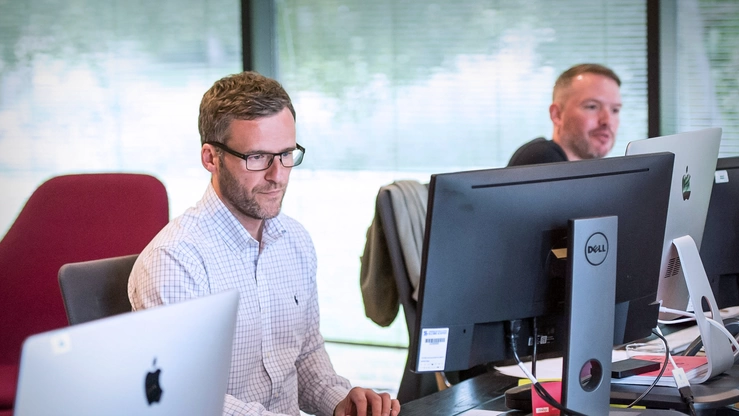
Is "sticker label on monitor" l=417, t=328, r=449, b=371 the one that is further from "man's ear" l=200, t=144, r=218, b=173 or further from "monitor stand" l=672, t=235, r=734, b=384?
"man's ear" l=200, t=144, r=218, b=173

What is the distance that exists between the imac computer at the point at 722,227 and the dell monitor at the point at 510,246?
581mm

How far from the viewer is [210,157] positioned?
1962mm

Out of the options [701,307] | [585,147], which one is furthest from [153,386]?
[585,147]

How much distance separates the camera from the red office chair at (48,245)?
2.68 metres

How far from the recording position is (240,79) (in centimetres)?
196

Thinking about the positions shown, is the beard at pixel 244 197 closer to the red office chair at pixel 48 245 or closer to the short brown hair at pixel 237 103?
the short brown hair at pixel 237 103

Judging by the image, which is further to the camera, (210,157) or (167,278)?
(210,157)

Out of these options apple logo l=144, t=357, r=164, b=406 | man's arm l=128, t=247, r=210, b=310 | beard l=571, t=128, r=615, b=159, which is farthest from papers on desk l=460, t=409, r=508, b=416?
beard l=571, t=128, r=615, b=159

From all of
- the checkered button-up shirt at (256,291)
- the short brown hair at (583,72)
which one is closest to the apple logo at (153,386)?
the checkered button-up shirt at (256,291)

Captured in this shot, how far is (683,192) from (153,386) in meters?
1.25

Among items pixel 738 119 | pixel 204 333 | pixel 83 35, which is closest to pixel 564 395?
pixel 204 333

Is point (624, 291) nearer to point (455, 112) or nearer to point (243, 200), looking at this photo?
point (243, 200)

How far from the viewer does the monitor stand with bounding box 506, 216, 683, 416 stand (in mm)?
1428

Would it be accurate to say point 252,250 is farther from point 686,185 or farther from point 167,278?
point 686,185
